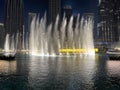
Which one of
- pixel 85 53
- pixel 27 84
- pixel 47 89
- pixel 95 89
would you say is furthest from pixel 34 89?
pixel 85 53

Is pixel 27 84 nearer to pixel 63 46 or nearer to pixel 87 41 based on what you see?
pixel 87 41

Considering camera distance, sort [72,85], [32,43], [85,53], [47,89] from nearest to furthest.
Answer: [47,89]
[72,85]
[32,43]
[85,53]

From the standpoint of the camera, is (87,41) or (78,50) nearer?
(87,41)

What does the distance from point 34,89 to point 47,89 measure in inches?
76.4

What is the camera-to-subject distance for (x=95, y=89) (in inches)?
1298

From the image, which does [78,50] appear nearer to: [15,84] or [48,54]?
[48,54]

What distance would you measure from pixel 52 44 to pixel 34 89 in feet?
404

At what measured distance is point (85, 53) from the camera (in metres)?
195

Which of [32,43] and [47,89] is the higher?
[32,43]

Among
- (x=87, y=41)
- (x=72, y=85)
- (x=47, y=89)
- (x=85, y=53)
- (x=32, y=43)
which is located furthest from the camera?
(x=85, y=53)

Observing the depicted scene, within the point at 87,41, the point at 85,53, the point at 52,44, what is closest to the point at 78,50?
the point at 85,53

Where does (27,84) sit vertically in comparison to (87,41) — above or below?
below

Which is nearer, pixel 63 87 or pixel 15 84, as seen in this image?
pixel 63 87

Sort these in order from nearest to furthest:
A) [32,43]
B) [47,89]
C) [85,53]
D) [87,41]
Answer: [47,89] < [32,43] < [87,41] < [85,53]
